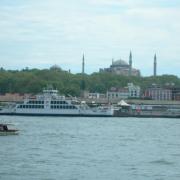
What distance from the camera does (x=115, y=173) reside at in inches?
1217

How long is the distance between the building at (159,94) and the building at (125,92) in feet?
10.1

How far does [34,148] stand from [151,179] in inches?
490

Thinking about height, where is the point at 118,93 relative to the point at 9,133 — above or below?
above

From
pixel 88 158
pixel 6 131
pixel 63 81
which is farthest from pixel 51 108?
pixel 88 158

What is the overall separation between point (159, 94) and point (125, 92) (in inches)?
355

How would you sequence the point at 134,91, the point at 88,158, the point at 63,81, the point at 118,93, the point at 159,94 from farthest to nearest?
1. the point at 134,91
2. the point at 118,93
3. the point at 159,94
4. the point at 63,81
5. the point at 88,158

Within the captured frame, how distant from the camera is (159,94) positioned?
16225 centimetres

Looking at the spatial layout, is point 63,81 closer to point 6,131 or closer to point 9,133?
point 9,133

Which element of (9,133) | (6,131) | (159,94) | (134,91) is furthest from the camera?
(134,91)

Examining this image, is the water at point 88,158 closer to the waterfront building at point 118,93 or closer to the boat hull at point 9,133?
the boat hull at point 9,133

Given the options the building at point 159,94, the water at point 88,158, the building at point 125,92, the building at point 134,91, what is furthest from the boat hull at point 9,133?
the building at point 134,91

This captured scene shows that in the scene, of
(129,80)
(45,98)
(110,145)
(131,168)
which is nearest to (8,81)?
(129,80)

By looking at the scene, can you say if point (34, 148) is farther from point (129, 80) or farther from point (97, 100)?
point (129, 80)

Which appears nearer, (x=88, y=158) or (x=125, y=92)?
(x=88, y=158)
